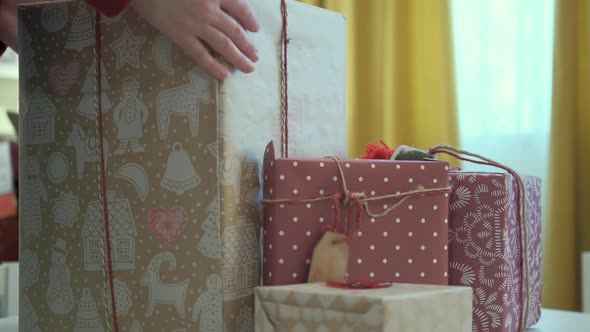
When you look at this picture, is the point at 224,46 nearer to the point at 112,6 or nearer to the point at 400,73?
the point at 112,6

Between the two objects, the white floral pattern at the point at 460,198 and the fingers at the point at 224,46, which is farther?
the white floral pattern at the point at 460,198

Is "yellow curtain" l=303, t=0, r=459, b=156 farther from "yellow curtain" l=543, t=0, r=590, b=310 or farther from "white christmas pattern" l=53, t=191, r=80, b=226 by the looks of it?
"white christmas pattern" l=53, t=191, r=80, b=226

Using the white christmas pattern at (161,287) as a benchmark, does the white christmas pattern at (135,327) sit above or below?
below

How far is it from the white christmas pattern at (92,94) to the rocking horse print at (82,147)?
21mm

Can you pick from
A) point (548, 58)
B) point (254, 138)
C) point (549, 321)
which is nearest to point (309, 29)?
point (254, 138)

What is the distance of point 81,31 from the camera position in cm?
78

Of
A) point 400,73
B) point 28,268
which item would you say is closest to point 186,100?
point 28,268

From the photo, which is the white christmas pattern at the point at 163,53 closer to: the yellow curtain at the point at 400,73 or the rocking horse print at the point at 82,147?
the rocking horse print at the point at 82,147

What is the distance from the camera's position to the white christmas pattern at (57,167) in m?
0.79

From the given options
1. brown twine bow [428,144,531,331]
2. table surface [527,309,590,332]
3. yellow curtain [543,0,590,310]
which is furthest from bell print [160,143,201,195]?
yellow curtain [543,0,590,310]

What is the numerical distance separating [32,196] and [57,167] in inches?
2.0

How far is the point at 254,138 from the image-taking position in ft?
2.44

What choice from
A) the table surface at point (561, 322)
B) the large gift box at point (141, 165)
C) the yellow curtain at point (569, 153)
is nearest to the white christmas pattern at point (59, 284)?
the large gift box at point (141, 165)

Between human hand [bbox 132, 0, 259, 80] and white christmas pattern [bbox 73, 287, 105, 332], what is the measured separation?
272 mm
